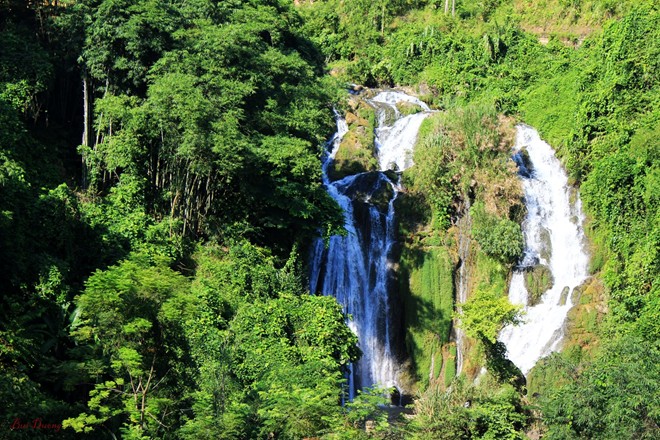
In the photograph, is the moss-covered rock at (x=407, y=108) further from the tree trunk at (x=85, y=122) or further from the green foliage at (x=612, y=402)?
the green foliage at (x=612, y=402)

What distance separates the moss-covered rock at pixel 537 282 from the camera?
24906mm

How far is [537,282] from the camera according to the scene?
2511cm

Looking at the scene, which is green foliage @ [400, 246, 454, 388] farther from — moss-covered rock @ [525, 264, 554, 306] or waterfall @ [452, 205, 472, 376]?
moss-covered rock @ [525, 264, 554, 306]

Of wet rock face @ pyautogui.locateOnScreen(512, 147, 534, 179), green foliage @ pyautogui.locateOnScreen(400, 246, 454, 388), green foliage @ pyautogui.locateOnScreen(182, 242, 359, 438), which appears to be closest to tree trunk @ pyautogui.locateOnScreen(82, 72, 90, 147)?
green foliage @ pyautogui.locateOnScreen(182, 242, 359, 438)

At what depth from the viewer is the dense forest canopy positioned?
13227 millimetres

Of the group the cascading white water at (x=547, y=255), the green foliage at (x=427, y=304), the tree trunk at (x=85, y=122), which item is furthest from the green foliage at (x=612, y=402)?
the tree trunk at (x=85, y=122)

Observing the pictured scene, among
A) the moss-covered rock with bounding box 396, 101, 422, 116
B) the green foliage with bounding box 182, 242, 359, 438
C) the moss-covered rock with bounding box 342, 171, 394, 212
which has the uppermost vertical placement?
the moss-covered rock with bounding box 396, 101, 422, 116

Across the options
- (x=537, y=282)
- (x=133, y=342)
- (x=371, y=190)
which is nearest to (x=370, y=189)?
(x=371, y=190)

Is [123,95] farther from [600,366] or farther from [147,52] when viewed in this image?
[600,366]

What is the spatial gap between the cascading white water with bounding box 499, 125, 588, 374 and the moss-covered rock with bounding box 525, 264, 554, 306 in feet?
0.44

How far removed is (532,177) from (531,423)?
1180 cm

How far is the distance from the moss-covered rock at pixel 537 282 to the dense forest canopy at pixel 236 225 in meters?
0.86

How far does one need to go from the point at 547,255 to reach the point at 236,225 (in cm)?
1100

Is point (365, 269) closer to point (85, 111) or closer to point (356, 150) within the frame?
point (356, 150)
